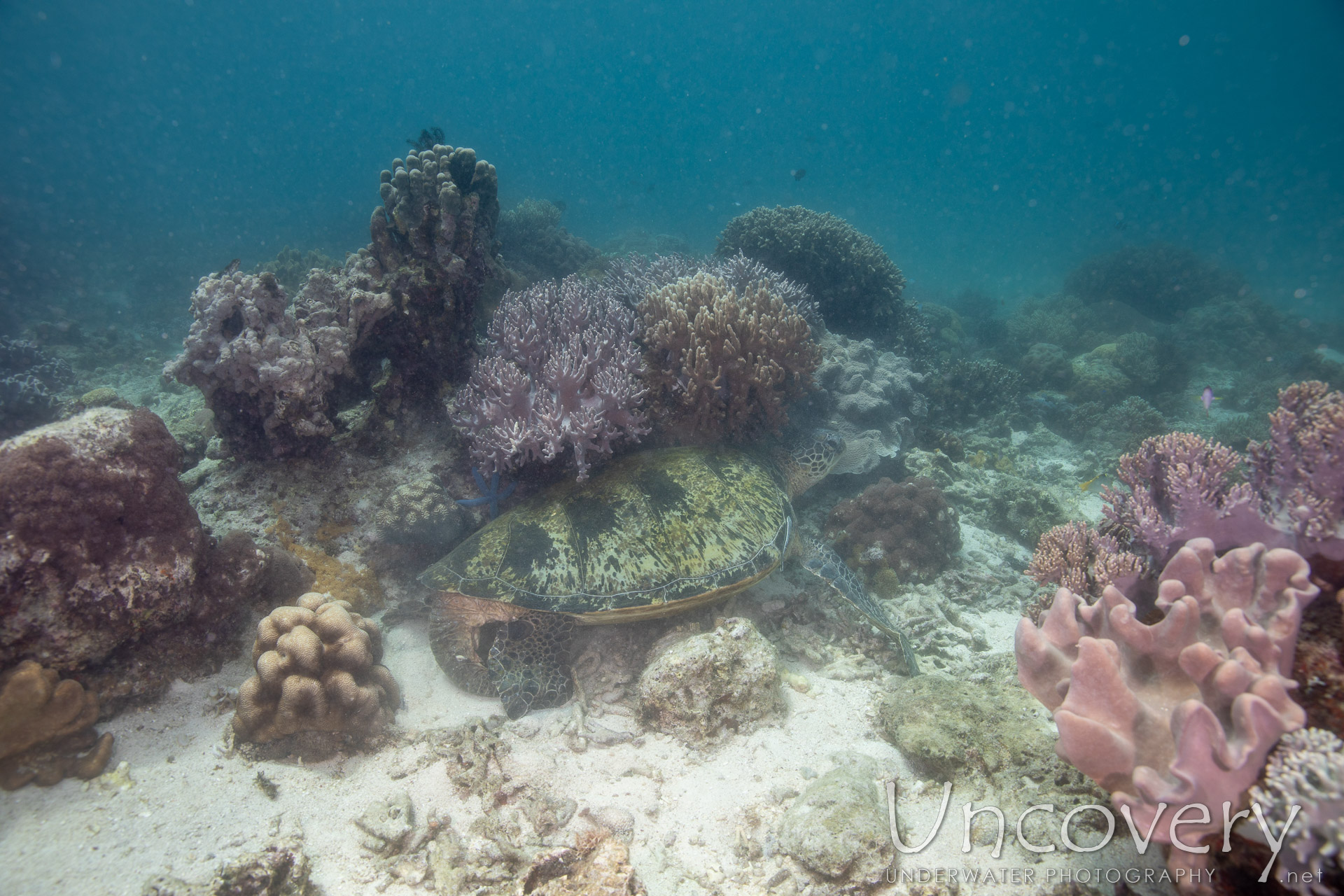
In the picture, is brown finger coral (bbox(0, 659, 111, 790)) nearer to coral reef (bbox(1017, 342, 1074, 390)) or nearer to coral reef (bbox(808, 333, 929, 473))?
coral reef (bbox(808, 333, 929, 473))

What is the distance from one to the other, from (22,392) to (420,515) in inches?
428

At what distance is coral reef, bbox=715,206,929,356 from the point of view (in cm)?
927

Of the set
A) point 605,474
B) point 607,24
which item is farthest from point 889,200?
point 605,474

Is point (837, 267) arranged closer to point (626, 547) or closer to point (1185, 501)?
point (626, 547)

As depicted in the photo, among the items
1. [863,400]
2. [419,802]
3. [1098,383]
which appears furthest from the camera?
[1098,383]

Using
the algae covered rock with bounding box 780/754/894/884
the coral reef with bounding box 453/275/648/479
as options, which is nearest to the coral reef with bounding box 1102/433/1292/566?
the algae covered rock with bounding box 780/754/894/884

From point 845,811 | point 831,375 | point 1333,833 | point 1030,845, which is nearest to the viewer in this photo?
point 1333,833

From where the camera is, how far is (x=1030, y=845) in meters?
2.34

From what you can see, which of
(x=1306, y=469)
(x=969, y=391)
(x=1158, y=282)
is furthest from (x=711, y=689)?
(x=1158, y=282)

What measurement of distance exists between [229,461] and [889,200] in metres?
96.9

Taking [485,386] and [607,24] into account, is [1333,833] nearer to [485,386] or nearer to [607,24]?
[485,386]

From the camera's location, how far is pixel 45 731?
105 inches

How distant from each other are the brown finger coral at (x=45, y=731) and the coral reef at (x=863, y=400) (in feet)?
21.5

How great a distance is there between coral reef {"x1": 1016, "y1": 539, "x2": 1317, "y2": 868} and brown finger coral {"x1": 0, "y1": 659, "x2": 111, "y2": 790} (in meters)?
4.94
